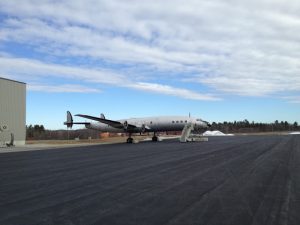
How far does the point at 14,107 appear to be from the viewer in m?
49.2

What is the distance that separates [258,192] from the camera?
433 inches

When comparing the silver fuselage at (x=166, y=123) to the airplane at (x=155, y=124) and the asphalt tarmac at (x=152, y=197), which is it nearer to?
the airplane at (x=155, y=124)

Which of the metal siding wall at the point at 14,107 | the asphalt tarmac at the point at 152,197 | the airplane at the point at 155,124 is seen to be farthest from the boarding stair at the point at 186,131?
the asphalt tarmac at the point at 152,197

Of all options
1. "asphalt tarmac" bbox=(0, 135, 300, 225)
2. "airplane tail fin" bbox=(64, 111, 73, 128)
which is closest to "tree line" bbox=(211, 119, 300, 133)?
"airplane tail fin" bbox=(64, 111, 73, 128)

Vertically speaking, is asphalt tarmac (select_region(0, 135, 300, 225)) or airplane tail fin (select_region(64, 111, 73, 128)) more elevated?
airplane tail fin (select_region(64, 111, 73, 128))

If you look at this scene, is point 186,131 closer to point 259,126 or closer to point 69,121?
point 69,121

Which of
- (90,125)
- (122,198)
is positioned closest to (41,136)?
(90,125)

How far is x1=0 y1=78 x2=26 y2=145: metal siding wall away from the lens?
47.3 metres

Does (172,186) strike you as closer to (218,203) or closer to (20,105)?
(218,203)

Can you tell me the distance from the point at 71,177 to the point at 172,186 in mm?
4226

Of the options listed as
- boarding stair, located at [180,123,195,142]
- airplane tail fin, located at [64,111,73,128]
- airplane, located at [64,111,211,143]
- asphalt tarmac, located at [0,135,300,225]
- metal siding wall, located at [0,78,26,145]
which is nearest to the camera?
asphalt tarmac, located at [0,135,300,225]

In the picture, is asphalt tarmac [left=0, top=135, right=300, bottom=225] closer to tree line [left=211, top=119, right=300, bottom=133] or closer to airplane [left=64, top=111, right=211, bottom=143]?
airplane [left=64, top=111, right=211, bottom=143]

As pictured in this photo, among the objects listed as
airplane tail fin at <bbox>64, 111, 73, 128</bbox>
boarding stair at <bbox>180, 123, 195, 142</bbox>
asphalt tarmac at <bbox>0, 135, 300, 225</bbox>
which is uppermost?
airplane tail fin at <bbox>64, 111, 73, 128</bbox>

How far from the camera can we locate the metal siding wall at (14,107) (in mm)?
47344
